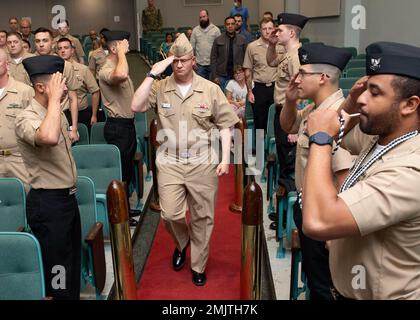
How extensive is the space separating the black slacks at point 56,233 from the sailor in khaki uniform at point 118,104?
4.83 ft

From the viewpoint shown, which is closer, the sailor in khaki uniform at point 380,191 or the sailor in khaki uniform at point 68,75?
the sailor in khaki uniform at point 380,191

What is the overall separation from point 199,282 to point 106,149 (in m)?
1.27

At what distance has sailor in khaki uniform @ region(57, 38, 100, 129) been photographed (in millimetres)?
4898

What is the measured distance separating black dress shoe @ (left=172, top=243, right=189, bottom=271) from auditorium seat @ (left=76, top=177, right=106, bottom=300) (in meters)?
0.57

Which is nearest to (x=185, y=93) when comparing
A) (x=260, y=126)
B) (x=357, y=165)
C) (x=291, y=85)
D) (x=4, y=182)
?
(x=291, y=85)

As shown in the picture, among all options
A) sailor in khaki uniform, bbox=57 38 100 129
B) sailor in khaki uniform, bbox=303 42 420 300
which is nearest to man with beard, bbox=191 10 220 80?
sailor in khaki uniform, bbox=57 38 100 129

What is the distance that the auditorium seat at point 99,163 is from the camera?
12.8 ft

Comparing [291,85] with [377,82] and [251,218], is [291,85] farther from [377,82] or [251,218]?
[377,82]

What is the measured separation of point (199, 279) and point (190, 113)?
1096 millimetres

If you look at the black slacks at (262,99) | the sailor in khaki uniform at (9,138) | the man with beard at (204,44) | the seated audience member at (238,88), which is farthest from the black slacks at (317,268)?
the man with beard at (204,44)

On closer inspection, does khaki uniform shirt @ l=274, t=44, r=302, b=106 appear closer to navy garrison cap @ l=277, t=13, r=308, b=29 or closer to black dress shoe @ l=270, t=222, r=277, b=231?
navy garrison cap @ l=277, t=13, r=308, b=29

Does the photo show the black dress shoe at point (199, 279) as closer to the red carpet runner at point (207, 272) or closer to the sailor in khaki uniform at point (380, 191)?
the red carpet runner at point (207, 272)

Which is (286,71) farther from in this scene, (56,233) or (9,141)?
(56,233)

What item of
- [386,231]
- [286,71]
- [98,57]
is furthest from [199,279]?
[98,57]
